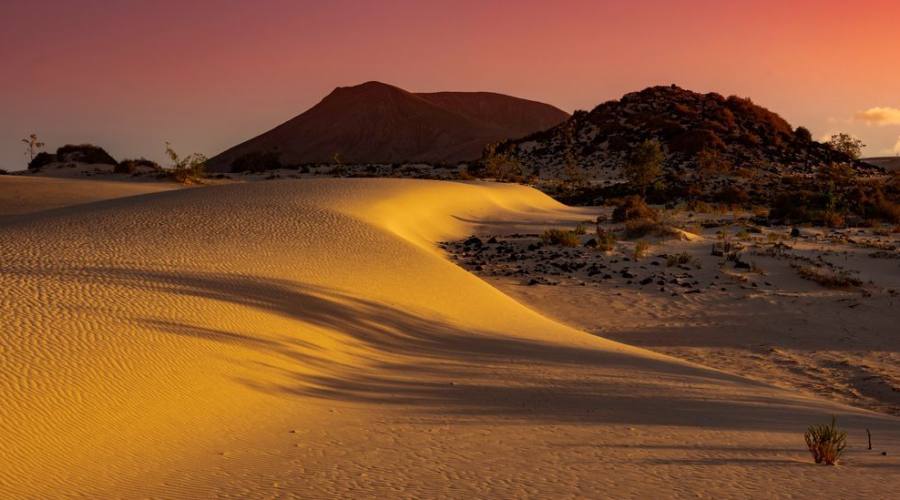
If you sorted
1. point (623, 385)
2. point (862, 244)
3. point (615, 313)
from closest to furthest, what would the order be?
point (623, 385), point (615, 313), point (862, 244)

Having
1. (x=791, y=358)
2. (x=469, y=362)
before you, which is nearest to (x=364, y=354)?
(x=469, y=362)

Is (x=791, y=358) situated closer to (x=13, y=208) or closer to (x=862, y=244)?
(x=862, y=244)

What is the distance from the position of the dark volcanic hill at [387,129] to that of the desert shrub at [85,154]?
52.8m

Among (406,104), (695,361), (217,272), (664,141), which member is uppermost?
(406,104)

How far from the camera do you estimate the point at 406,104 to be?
130500 millimetres

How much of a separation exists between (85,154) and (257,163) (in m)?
10.1

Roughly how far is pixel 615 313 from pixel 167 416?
9.13 m

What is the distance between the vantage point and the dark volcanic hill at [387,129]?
365 feet

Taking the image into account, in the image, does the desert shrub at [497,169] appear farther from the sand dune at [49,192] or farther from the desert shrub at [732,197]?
the sand dune at [49,192]

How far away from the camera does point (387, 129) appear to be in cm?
12144

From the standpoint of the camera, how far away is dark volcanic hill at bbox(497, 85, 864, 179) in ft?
188

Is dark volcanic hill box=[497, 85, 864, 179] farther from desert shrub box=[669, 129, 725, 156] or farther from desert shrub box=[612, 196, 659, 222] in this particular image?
desert shrub box=[612, 196, 659, 222]

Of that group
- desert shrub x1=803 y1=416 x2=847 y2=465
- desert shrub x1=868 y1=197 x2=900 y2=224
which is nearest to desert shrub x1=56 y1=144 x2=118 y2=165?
desert shrub x1=868 y1=197 x2=900 y2=224

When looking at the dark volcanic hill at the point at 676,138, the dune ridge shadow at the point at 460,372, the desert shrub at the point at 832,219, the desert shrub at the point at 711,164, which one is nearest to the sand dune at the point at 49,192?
the dune ridge shadow at the point at 460,372
